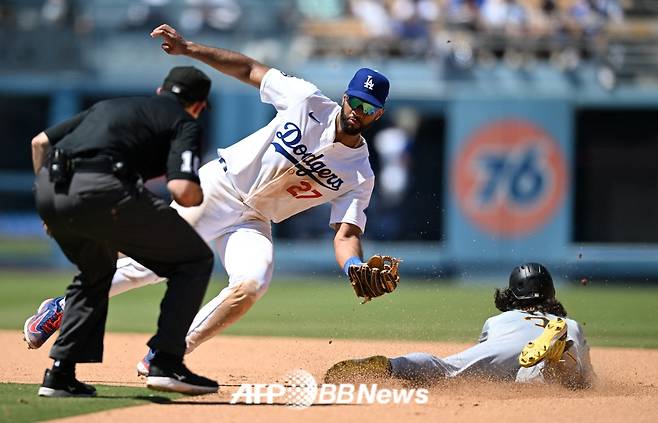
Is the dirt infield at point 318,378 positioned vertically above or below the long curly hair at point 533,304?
below

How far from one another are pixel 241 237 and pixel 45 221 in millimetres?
1361

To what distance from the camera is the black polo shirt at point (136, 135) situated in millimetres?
5250

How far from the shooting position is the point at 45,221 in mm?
5332

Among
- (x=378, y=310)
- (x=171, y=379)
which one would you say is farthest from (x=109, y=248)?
(x=378, y=310)

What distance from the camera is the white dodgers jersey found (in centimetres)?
639

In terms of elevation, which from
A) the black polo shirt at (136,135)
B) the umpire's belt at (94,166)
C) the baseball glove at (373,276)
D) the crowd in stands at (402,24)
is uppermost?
the crowd in stands at (402,24)

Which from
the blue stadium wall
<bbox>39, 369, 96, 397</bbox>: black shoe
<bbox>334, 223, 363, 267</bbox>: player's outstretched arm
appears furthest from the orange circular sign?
<bbox>39, 369, 96, 397</bbox>: black shoe

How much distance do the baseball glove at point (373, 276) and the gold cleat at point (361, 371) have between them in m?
0.40

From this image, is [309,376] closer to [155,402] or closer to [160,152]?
[155,402]

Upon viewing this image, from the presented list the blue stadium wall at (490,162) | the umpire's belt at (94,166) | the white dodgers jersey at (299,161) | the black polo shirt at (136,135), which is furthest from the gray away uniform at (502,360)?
the blue stadium wall at (490,162)

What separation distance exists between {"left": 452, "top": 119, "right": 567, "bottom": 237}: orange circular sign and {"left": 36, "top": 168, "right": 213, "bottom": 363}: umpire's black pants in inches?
466

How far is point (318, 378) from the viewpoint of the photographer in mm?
6750

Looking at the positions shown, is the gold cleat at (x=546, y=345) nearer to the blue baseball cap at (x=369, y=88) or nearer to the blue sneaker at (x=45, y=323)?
the blue baseball cap at (x=369, y=88)

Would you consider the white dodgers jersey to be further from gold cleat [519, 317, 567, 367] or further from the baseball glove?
gold cleat [519, 317, 567, 367]
